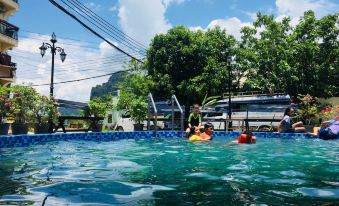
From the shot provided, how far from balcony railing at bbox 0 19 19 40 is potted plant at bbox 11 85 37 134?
17365 millimetres

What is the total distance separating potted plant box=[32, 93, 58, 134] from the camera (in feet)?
40.5

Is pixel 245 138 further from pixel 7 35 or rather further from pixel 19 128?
pixel 7 35

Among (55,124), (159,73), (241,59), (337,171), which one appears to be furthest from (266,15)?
(337,171)

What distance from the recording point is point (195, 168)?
6008 millimetres

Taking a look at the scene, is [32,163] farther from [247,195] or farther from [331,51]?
[331,51]

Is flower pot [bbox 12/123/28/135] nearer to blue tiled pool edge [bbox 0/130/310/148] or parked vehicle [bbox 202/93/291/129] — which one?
blue tiled pool edge [bbox 0/130/310/148]

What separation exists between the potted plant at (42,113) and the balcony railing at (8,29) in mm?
17290

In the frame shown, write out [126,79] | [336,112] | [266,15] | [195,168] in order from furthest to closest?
1. [126,79]
2. [266,15]
3. [336,112]
4. [195,168]

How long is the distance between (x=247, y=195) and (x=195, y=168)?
231 centimetres

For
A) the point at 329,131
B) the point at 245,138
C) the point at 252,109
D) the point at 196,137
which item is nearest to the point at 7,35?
the point at 252,109

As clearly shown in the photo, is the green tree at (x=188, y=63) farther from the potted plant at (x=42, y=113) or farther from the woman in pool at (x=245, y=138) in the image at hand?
the woman in pool at (x=245, y=138)

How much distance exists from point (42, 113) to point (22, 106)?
35.6 inches

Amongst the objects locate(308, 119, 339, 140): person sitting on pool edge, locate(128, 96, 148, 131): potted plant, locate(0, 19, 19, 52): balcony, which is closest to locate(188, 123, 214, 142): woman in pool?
locate(308, 119, 339, 140): person sitting on pool edge

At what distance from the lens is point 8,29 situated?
92.3 feet
